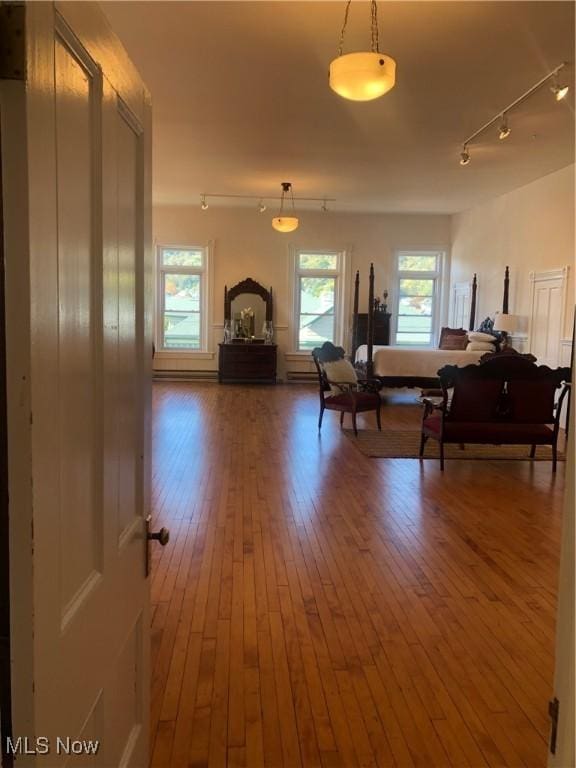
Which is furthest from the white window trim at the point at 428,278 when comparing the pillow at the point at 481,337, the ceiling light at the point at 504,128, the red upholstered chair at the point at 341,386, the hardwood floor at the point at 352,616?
the hardwood floor at the point at 352,616

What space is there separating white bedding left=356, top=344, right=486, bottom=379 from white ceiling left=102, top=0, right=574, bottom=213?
254 cm

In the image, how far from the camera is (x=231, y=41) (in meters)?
4.30

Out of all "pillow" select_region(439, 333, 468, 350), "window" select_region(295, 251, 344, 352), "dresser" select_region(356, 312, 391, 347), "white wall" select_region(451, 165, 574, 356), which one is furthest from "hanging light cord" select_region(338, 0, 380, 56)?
"window" select_region(295, 251, 344, 352)

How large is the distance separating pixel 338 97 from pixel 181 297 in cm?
718

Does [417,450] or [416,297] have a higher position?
[416,297]

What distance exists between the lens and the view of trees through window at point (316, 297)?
12.0 metres

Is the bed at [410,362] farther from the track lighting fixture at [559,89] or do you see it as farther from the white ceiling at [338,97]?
the track lighting fixture at [559,89]

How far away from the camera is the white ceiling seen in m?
3.95

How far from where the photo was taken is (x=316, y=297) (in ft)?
39.9

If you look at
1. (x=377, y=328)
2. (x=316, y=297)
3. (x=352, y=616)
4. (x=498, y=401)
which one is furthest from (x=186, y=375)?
(x=352, y=616)

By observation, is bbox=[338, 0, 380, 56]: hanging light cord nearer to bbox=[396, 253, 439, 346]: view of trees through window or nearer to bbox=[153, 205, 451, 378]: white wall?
bbox=[153, 205, 451, 378]: white wall

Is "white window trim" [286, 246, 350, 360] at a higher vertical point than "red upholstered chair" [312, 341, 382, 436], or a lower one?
higher

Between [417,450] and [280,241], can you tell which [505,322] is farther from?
[280,241]

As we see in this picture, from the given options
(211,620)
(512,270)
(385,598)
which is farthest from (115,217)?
(512,270)
